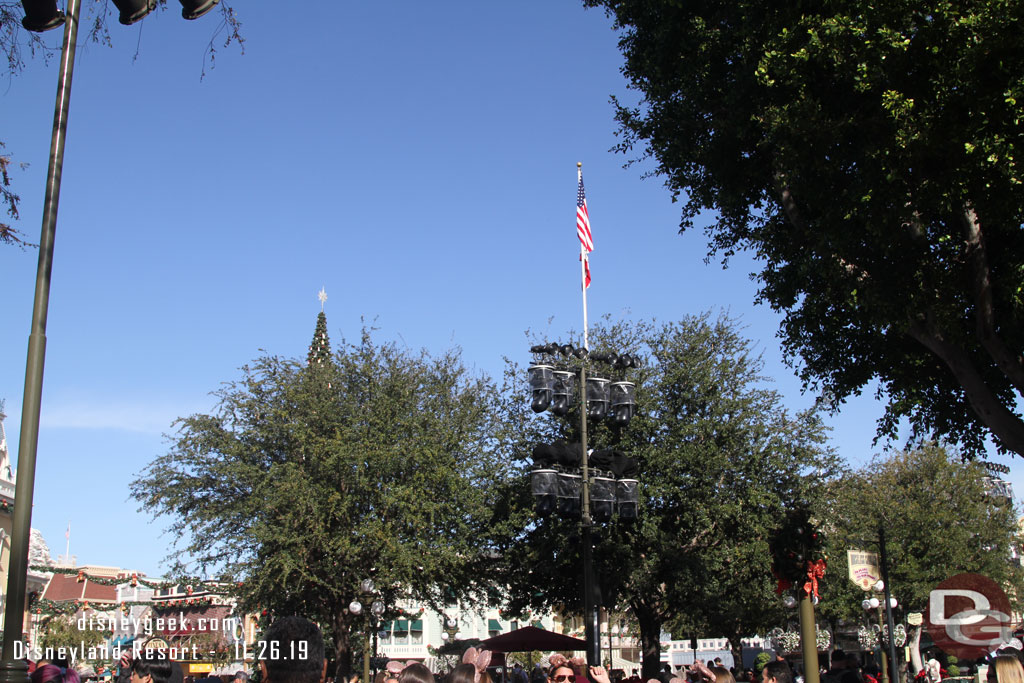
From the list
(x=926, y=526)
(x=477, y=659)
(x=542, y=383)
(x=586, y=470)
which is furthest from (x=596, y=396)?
(x=926, y=526)

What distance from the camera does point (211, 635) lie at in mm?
38406

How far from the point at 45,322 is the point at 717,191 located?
11677mm

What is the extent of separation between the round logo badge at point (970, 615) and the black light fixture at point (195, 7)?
9.05m

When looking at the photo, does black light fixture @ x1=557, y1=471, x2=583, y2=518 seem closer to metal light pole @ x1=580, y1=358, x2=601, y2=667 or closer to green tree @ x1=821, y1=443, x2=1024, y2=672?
metal light pole @ x1=580, y1=358, x2=601, y2=667

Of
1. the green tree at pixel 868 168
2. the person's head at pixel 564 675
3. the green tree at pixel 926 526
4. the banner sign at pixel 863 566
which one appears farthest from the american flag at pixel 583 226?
the green tree at pixel 926 526

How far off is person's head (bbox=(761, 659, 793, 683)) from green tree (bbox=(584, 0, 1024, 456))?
629 centimetres

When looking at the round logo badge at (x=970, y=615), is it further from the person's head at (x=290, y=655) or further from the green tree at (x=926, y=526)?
the green tree at (x=926, y=526)

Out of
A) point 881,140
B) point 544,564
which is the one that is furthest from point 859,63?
point 544,564

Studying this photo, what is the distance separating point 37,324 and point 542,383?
9962 millimetres

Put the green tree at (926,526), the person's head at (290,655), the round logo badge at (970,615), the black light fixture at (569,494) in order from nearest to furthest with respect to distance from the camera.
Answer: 1. the person's head at (290,655)
2. the round logo badge at (970,615)
3. the black light fixture at (569,494)
4. the green tree at (926,526)

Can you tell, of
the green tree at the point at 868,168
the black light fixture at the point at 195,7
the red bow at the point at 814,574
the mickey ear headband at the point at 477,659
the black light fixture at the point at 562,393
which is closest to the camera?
the mickey ear headband at the point at 477,659

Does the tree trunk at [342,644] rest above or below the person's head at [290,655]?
below

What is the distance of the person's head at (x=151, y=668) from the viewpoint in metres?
5.08

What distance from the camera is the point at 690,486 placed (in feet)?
81.2
